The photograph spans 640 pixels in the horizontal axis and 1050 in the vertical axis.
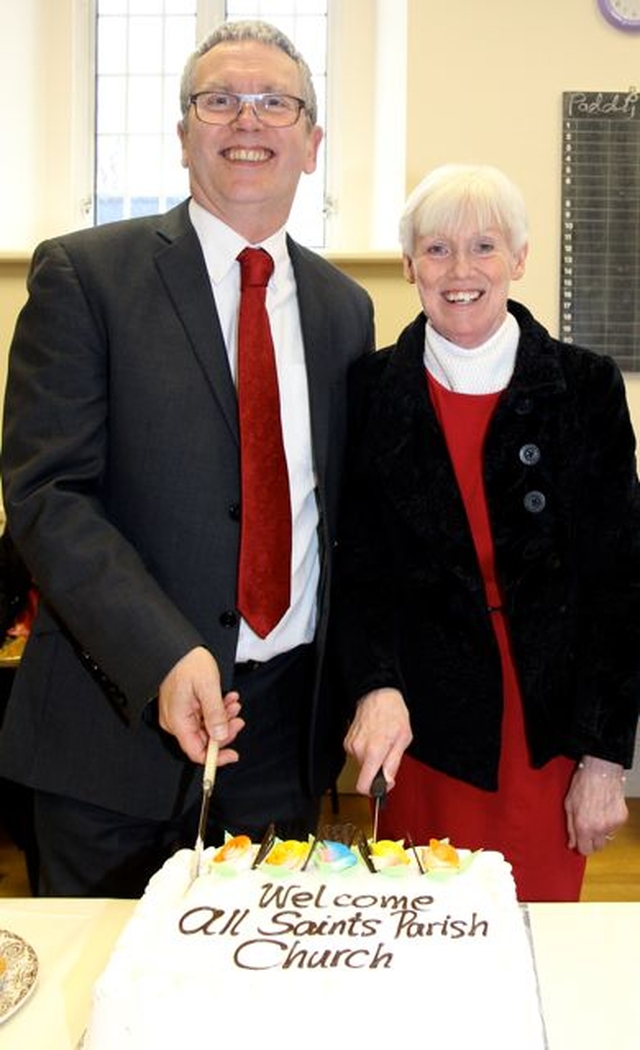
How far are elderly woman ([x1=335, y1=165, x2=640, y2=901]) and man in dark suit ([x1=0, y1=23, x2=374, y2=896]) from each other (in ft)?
0.36

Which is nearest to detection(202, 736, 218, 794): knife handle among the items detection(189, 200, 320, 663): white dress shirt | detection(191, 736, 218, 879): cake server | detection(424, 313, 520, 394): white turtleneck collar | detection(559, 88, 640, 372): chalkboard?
detection(191, 736, 218, 879): cake server

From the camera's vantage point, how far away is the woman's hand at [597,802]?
5.09 feet

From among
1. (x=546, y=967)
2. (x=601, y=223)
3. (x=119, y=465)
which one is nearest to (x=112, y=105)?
(x=601, y=223)

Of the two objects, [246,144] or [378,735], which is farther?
[246,144]

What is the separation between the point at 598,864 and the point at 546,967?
2358 mm

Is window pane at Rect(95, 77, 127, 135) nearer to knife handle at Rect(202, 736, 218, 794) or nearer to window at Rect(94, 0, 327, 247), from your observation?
window at Rect(94, 0, 327, 247)

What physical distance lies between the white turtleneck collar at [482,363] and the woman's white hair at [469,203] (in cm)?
15

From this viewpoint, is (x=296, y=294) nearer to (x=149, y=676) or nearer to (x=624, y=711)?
(x=149, y=676)

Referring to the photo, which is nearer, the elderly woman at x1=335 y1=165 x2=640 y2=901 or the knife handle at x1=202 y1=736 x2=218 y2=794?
the knife handle at x1=202 y1=736 x2=218 y2=794

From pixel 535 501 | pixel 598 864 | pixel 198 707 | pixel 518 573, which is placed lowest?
pixel 598 864

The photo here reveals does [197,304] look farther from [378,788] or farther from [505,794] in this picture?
[505,794]

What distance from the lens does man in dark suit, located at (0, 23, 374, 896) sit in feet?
4.63

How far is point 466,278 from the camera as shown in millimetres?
1558

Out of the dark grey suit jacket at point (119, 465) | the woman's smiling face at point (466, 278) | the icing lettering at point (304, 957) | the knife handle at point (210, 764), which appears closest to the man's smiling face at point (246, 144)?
the dark grey suit jacket at point (119, 465)
